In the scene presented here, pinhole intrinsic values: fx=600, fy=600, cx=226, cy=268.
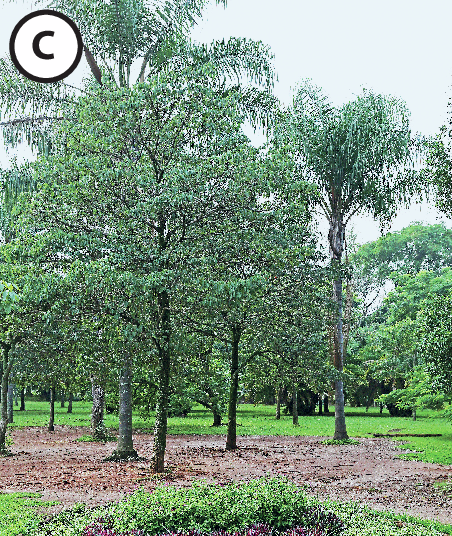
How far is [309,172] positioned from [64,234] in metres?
10.6

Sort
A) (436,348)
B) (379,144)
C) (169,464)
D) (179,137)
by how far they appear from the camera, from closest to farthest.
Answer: (436,348), (179,137), (169,464), (379,144)

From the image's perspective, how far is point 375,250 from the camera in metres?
47.9

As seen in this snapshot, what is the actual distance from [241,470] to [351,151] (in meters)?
10.2

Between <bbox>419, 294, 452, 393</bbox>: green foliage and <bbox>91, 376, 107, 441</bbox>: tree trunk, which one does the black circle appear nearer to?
<bbox>419, 294, 452, 393</bbox>: green foliage

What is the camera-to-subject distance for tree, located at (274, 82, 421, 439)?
18.2 metres

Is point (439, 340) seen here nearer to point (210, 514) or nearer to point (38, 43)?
point (210, 514)

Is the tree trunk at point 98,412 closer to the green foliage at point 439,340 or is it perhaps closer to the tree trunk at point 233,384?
the tree trunk at point 233,384

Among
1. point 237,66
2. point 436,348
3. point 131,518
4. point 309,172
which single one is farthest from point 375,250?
point 131,518

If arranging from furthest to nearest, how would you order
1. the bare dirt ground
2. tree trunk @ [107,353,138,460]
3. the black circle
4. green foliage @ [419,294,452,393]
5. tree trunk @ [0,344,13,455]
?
tree trunk @ [0,344,13,455]
tree trunk @ [107,353,138,460]
green foliage @ [419,294,452,393]
the bare dirt ground
the black circle

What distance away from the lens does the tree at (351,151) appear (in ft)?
59.7

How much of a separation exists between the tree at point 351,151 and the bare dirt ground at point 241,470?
147 inches

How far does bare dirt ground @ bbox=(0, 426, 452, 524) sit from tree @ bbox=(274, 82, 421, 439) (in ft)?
12.3

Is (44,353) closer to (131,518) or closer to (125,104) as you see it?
(125,104)

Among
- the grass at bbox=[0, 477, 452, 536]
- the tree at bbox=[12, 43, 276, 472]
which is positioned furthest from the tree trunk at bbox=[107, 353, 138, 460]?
the grass at bbox=[0, 477, 452, 536]
